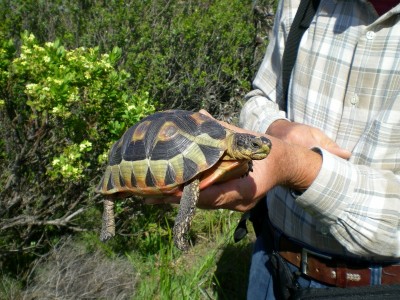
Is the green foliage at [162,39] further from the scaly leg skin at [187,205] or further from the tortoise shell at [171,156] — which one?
the scaly leg skin at [187,205]

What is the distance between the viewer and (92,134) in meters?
3.00

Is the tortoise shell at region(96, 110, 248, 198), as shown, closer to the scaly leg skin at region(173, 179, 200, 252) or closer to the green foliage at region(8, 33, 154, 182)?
the scaly leg skin at region(173, 179, 200, 252)

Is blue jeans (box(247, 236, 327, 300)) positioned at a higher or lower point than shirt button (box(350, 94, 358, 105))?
lower

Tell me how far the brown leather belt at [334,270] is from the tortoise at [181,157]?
0.47 metres

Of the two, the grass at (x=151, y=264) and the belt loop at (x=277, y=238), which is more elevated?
the belt loop at (x=277, y=238)

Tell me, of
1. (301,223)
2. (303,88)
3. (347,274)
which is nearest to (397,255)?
(347,274)

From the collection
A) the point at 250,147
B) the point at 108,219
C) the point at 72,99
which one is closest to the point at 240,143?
the point at 250,147

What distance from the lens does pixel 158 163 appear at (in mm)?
1879

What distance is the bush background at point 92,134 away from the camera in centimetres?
283

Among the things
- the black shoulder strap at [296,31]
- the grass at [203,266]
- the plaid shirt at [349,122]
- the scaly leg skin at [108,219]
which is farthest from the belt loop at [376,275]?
the grass at [203,266]

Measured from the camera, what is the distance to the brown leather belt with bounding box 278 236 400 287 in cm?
186

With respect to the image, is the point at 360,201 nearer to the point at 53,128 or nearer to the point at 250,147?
the point at 250,147

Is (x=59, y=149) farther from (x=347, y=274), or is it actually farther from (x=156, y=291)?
(x=347, y=274)

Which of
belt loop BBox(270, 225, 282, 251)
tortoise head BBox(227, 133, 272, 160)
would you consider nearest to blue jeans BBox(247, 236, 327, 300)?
belt loop BBox(270, 225, 282, 251)
